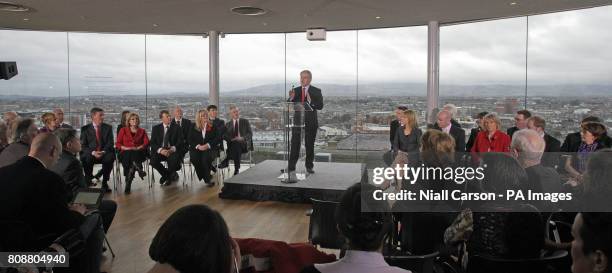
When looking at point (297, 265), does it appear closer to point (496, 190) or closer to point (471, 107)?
point (496, 190)

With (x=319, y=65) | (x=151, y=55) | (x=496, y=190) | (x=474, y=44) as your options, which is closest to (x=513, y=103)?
(x=474, y=44)

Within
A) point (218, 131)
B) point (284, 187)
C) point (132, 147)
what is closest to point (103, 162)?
point (132, 147)

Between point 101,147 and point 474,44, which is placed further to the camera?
point 474,44

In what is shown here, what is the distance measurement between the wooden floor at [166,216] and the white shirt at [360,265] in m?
2.65

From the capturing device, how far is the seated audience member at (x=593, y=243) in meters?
1.26

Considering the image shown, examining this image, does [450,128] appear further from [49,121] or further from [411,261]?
[49,121]

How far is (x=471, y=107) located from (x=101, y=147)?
6.79 meters

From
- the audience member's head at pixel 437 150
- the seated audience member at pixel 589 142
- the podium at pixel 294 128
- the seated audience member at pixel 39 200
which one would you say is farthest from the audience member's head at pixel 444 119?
the seated audience member at pixel 39 200

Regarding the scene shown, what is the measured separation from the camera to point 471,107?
834cm

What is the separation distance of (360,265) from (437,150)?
81.0 inches

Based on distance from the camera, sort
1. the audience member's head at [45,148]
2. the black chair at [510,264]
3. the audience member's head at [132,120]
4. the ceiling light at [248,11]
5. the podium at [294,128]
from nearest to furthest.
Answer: the black chair at [510,264] → the audience member's head at [45,148] → the podium at [294,128] → the ceiling light at [248,11] → the audience member's head at [132,120]

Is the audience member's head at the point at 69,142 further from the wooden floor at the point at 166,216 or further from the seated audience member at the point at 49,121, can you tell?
the seated audience member at the point at 49,121

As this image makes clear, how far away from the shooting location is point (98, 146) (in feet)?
23.5

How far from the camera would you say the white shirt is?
5.24ft
